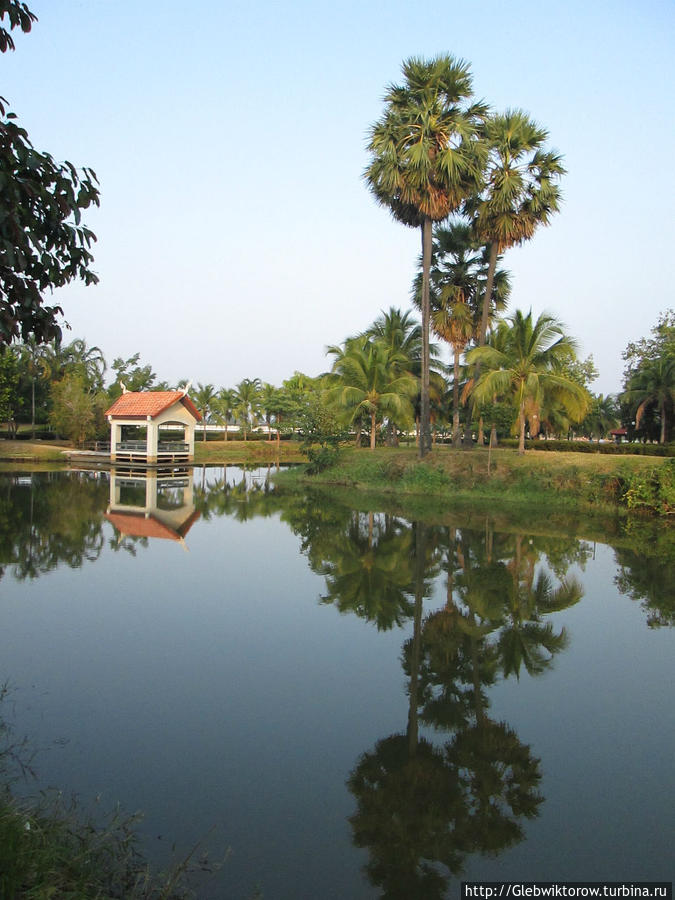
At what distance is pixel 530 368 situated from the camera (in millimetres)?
23344

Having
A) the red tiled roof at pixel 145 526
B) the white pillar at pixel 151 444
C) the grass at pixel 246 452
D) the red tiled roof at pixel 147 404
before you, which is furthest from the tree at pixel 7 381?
the red tiled roof at pixel 145 526

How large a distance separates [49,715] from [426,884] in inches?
134

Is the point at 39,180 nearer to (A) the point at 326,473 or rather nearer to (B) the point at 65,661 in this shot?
(B) the point at 65,661

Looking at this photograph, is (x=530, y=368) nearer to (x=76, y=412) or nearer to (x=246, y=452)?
(x=246, y=452)

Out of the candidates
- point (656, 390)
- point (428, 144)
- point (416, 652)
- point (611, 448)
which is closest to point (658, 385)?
point (656, 390)

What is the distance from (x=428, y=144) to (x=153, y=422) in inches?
834

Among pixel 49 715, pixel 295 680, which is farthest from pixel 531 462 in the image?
pixel 49 715

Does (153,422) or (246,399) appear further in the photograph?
(246,399)

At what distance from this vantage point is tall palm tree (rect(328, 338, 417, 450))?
2881cm

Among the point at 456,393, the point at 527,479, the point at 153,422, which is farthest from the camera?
the point at 153,422

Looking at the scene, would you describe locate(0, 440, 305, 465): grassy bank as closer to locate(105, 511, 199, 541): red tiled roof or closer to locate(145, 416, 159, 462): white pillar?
locate(145, 416, 159, 462): white pillar

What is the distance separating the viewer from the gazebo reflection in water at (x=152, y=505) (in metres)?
15.6

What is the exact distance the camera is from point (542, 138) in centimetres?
2411

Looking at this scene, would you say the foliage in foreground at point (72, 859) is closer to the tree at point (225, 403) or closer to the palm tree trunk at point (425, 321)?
the palm tree trunk at point (425, 321)
